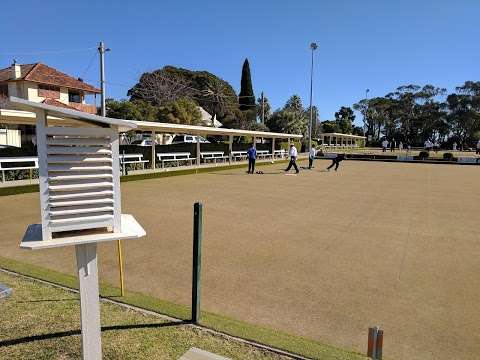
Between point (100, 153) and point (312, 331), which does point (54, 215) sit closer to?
point (100, 153)

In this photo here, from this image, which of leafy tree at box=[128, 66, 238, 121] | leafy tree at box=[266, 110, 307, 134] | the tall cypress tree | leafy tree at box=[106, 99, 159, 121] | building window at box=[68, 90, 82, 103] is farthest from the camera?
the tall cypress tree

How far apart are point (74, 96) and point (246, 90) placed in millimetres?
37500

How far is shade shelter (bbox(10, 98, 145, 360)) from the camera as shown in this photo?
2477 mm

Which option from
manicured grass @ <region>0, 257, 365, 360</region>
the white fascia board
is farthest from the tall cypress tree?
the white fascia board

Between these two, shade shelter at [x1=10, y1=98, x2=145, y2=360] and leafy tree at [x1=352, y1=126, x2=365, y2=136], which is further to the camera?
leafy tree at [x1=352, y1=126, x2=365, y2=136]

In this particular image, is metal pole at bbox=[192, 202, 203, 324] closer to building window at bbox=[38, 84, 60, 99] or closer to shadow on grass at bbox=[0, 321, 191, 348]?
shadow on grass at bbox=[0, 321, 191, 348]

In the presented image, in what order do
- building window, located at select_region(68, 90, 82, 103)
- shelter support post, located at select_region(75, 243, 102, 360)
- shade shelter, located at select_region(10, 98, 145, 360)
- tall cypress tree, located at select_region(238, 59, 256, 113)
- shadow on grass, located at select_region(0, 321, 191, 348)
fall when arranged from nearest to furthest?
shade shelter, located at select_region(10, 98, 145, 360) → shelter support post, located at select_region(75, 243, 102, 360) → shadow on grass, located at select_region(0, 321, 191, 348) → building window, located at select_region(68, 90, 82, 103) → tall cypress tree, located at select_region(238, 59, 256, 113)

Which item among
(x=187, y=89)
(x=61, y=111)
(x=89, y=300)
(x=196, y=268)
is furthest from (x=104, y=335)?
(x=187, y=89)

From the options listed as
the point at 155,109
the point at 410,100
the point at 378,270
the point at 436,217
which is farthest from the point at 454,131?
the point at 378,270

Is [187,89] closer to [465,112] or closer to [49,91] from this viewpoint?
[49,91]

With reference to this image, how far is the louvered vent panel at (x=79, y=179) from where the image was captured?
2510mm

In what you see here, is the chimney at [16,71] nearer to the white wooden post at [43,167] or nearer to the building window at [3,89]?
the building window at [3,89]

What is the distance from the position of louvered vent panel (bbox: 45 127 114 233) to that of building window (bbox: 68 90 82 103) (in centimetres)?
3800

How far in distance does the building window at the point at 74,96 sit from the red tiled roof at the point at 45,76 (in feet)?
2.74
